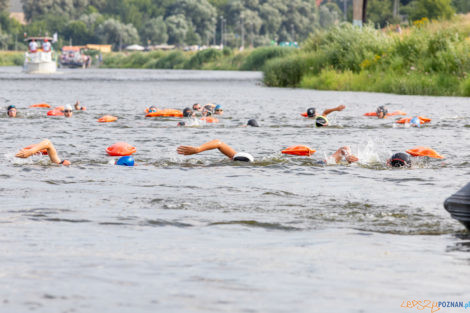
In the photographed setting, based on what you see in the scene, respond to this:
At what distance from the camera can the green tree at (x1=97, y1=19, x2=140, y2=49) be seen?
186 metres

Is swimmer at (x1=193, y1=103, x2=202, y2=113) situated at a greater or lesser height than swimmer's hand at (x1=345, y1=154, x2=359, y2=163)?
greater

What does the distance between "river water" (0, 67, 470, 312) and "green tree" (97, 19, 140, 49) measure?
170m

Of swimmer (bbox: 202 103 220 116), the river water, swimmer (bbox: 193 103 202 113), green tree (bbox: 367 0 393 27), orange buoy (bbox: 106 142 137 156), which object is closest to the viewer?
the river water

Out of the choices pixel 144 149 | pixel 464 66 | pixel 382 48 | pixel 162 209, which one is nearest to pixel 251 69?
pixel 382 48

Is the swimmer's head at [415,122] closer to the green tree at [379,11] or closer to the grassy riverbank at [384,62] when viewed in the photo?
the grassy riverbank at [384,62]

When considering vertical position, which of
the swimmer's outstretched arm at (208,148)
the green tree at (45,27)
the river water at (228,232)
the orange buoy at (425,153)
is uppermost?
the green tree at (45,27)

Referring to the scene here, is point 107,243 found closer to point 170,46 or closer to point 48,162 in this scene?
point 48,162

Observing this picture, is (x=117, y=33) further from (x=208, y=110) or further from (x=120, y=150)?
(x=120, y=150)

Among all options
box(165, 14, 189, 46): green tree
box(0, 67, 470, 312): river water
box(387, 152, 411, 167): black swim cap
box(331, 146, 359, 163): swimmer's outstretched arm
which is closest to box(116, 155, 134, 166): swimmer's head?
box(0, 67, 470, 312): river water

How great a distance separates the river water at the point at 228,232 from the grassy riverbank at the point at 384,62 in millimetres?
20942

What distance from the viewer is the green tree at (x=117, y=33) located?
611 ft

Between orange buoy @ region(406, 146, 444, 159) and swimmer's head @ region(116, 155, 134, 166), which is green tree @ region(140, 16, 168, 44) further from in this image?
swimmer's head @ region(116, 155, 134, 166)

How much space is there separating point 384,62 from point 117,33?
14703cm

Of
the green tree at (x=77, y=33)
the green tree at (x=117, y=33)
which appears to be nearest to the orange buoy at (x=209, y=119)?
the green tree at (x=117, y=33)
